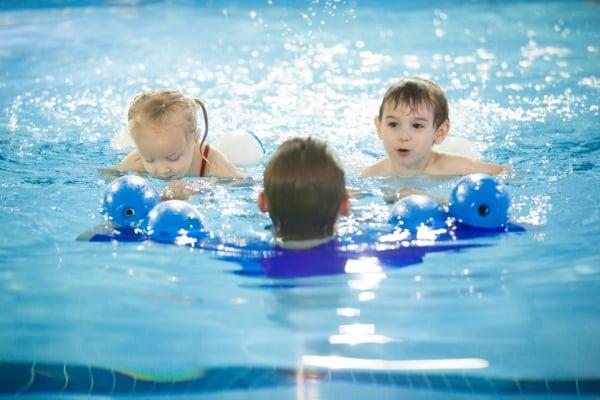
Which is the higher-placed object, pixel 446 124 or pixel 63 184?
pixel 446 124

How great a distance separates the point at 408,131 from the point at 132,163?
1719 millimetres

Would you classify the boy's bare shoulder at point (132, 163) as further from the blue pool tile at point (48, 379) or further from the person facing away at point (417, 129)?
the blue pool tile at point (48, 379)

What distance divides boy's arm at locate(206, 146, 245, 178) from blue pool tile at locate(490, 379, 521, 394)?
2830mm

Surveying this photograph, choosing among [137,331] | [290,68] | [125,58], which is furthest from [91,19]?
[137,331]

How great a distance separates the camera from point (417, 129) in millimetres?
5250

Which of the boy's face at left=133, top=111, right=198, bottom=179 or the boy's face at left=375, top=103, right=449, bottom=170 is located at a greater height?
the boy's face at left=375, top=103, right=449, bottom=170

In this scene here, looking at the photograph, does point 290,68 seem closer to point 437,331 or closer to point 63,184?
point 63,184

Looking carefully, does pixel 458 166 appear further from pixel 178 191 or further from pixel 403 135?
pixel 178 191

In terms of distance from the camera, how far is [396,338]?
322cm

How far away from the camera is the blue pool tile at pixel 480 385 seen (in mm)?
2920

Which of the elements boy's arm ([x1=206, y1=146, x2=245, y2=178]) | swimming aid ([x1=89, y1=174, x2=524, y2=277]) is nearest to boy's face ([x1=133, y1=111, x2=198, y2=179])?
boy's arm ([x1=206, y1=146, x2=245, y2=178])

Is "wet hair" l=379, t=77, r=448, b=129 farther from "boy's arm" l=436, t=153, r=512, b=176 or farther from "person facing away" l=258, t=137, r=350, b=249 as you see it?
"person facing away" l=258, t=137, r=350, b=249

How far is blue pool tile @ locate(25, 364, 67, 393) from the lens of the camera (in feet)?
9.96

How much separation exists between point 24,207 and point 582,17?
782 centimetres
